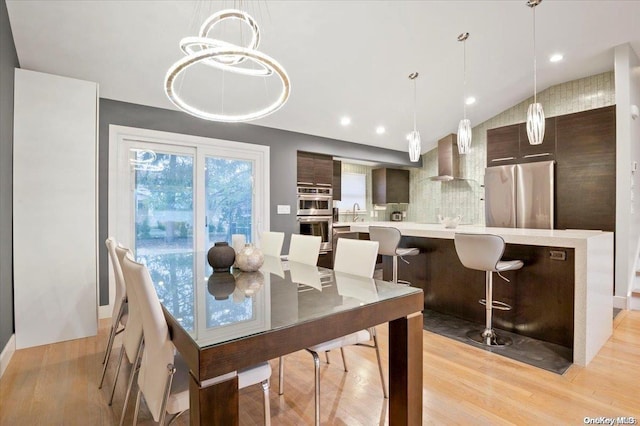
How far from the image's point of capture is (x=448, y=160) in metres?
5.96

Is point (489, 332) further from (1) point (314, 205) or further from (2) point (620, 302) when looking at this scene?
(1) point (314, 205)

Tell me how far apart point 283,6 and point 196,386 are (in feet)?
9.51

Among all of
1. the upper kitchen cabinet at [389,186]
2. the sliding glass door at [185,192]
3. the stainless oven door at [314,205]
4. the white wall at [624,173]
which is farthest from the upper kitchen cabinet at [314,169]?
the white wall at [624,173]

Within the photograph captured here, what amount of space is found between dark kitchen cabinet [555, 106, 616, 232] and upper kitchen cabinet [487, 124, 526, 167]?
1.65 ft

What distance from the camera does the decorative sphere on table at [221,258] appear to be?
2.17 m

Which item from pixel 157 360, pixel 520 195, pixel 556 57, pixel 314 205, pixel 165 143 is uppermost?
pixel 556 57

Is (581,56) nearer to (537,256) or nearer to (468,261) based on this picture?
(537,256)

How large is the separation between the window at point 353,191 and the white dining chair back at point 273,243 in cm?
323

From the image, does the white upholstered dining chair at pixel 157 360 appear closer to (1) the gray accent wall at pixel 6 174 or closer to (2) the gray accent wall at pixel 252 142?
(1) the gray accent wall at pixel 6 174

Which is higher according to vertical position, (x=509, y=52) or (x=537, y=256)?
(x=509, y=52)

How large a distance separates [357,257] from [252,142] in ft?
9.60

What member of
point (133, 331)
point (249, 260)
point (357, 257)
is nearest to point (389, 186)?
point (357, 257)

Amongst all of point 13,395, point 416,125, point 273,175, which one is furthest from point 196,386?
point 416,125

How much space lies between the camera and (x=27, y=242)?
269cm
